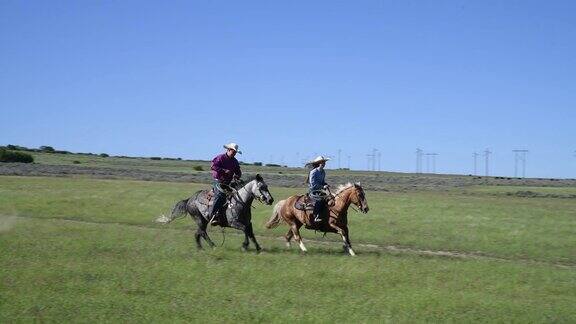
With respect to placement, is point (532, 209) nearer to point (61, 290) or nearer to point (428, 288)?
point (428, 288)

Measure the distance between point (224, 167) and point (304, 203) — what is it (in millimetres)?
3152

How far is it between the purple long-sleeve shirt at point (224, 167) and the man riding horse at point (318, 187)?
102 inches

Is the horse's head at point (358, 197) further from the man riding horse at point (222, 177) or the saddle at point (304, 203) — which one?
the man riding horse at point (222, 177)

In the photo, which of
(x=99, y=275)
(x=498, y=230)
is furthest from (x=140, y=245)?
(x=498, y=230)

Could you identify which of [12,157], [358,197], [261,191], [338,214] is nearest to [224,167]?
[261,191]

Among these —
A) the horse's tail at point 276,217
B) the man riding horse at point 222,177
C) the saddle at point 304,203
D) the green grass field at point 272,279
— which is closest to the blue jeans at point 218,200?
the man riding horse at point 222,177

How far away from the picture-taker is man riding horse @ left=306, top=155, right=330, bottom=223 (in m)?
21.7

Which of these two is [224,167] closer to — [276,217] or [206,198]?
[206,198]

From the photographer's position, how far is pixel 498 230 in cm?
3012

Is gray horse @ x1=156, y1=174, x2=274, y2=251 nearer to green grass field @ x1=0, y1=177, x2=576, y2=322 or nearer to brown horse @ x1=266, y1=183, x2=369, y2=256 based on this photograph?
green grass field @ x1=0, y1=177, x2=576, y2=322

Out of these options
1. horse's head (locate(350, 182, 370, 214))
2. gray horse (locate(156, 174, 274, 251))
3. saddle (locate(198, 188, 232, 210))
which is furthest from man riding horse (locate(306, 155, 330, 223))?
saddle (locate(198, 188, 232, 210))

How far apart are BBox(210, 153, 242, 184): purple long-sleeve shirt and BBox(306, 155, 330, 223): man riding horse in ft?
8.52

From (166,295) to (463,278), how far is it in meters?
7.51

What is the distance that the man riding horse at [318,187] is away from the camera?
71.3ft
